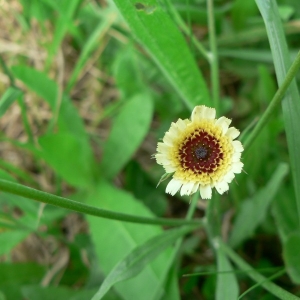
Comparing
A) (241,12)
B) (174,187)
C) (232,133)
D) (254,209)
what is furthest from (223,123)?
(241,12)

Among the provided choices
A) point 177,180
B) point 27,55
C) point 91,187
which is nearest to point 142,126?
point 91,187

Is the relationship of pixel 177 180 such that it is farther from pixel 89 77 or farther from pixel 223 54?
pixel 89 77

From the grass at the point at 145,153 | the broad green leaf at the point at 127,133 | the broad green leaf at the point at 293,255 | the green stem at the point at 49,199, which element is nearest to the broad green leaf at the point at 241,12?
the grass at the point at 145,153

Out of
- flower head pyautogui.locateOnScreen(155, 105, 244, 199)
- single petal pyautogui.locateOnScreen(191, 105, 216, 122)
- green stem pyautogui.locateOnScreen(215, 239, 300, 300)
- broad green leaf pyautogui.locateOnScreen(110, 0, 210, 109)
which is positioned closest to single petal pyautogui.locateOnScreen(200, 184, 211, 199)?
flower head pyautogui.locateOnScreen(155, 105, 244, 199)

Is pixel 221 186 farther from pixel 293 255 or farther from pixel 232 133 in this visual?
pixel 293 255

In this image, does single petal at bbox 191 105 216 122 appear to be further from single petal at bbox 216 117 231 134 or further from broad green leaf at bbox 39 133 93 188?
broad green leaf at bbox 39 133 93 188
